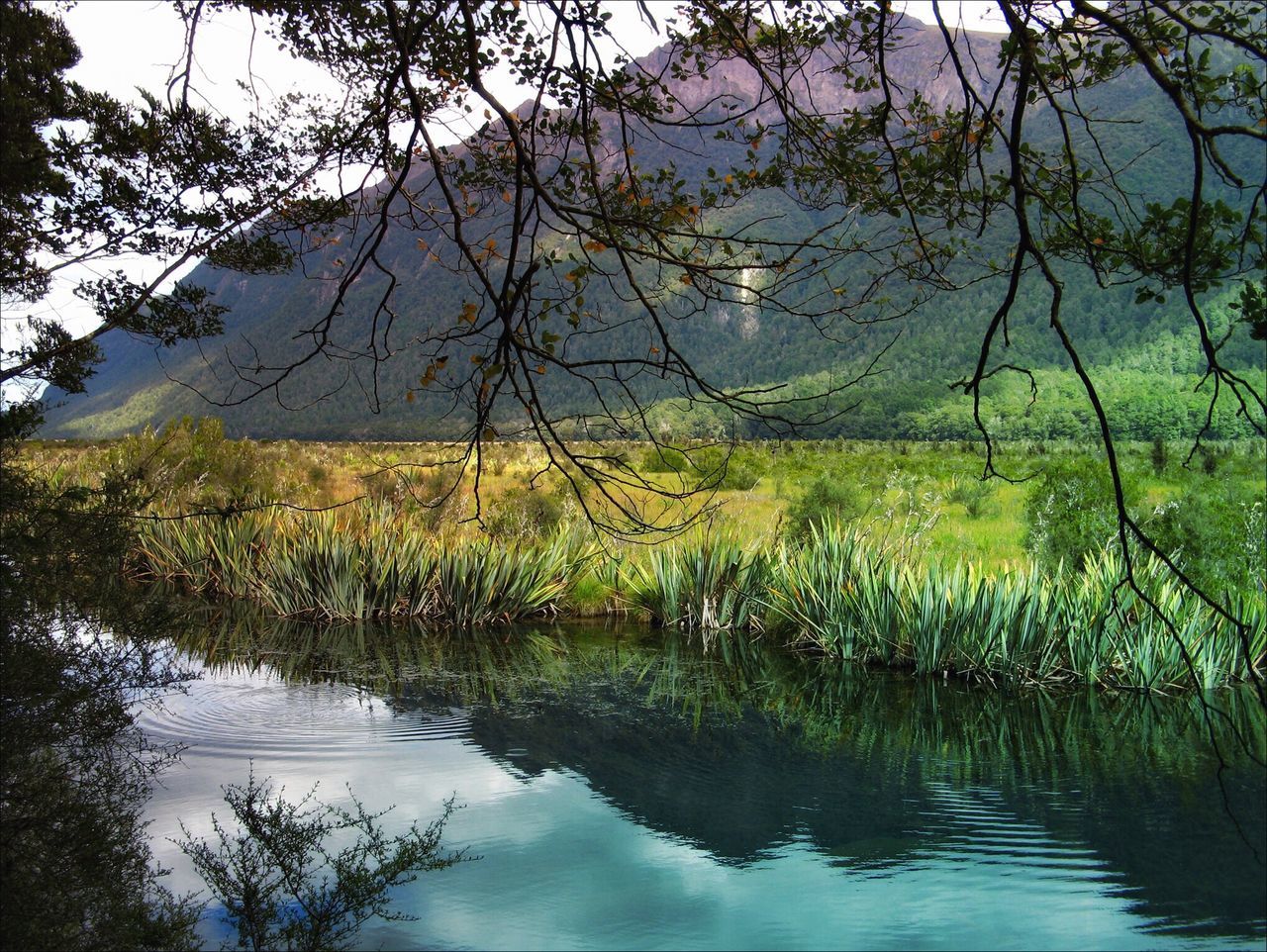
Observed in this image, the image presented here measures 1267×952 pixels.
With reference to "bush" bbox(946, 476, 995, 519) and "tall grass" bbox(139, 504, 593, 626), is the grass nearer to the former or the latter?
"tall grass" bbox(139, 504, 593, 626)

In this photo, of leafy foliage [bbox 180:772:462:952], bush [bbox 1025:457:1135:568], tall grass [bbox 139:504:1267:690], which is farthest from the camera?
bush [bbox 1025:457:1135:568]

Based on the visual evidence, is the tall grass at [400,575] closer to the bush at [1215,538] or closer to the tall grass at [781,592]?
the tall grass at [781,592]

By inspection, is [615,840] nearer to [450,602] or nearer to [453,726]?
[453,726]

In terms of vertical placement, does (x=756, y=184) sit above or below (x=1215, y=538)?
above

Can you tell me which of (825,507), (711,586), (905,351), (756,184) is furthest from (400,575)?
(905,351)

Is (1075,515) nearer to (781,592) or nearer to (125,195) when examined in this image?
(781,592)

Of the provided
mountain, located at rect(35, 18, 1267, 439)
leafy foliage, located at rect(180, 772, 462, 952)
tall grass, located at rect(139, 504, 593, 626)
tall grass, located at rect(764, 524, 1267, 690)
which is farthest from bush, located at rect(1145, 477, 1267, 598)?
mountain, located at rect(35, 18, 1267, 439)

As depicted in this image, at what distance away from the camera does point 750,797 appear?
494 centimetres

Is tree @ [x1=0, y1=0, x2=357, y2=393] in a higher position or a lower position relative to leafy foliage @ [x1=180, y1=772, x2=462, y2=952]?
higher

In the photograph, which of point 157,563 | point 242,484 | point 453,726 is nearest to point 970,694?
point 453,726

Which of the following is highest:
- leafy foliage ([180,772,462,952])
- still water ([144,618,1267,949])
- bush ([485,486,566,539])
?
bush ([485,486,566,539])

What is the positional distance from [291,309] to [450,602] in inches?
3875

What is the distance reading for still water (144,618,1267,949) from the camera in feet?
→ 12.0

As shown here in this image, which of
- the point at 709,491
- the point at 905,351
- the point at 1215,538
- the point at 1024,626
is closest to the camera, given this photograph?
the point at 1024,626
